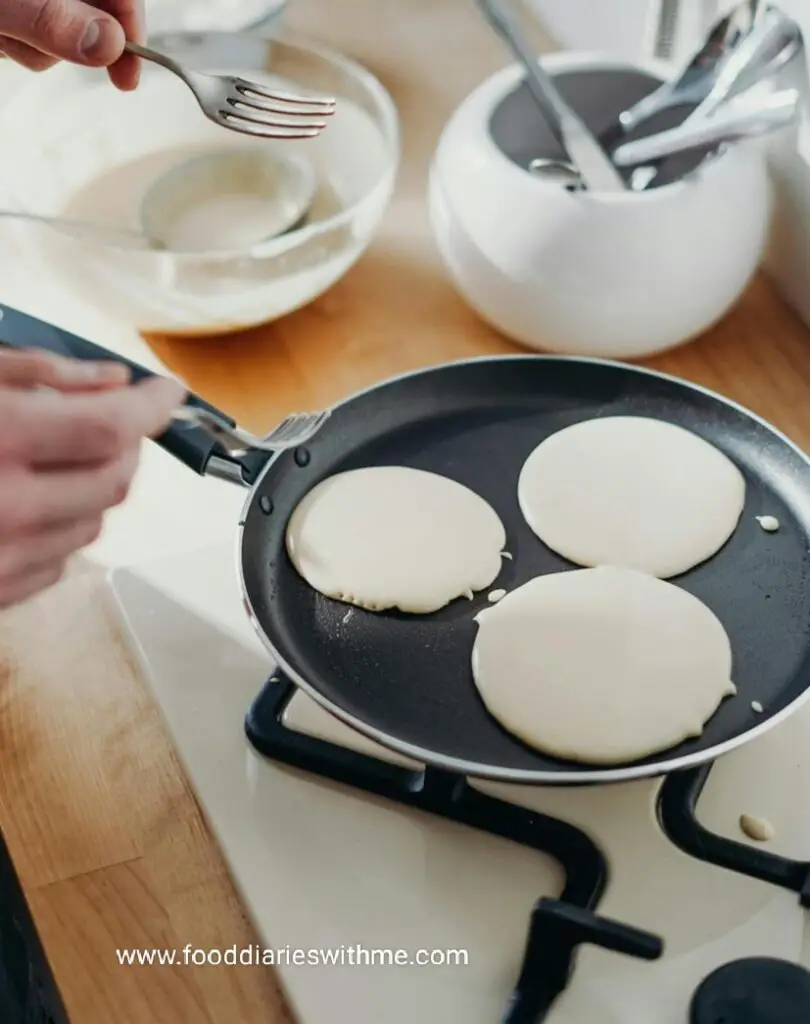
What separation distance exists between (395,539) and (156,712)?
0.17 meters

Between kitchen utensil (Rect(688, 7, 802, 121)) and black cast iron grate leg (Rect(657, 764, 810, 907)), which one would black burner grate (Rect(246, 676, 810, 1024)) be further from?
kitchen utensil (Rect(688, 7, 802, 121))

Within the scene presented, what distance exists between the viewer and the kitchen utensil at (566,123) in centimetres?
80

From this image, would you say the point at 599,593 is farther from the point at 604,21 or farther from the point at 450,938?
the point at 604,21

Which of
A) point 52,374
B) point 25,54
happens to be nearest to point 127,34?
point 25,54

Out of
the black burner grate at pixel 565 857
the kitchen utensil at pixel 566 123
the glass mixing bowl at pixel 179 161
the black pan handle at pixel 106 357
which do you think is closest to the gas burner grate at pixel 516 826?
the black burner grate at pixel 565 857

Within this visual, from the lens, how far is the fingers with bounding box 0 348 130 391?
488 millimetres

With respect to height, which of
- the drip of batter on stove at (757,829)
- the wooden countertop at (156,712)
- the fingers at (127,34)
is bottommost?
the wooden countertop at (156,712)

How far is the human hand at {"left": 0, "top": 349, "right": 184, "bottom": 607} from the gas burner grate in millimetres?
162

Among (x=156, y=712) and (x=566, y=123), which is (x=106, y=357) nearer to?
(x=156, y=712)

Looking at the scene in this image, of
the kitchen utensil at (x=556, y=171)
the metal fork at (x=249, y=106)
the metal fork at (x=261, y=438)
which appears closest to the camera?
the metal fork at (x=261, y=438)

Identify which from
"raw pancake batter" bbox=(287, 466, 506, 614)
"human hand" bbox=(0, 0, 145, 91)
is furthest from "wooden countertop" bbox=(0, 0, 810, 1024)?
"human hand" bbox=(0, 0, 145, 91)

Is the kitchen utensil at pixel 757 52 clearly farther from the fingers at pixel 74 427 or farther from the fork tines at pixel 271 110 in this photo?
the fingers at pixel 74 427

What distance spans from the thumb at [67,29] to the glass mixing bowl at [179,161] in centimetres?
13

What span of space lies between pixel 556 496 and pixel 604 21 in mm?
A: 572
